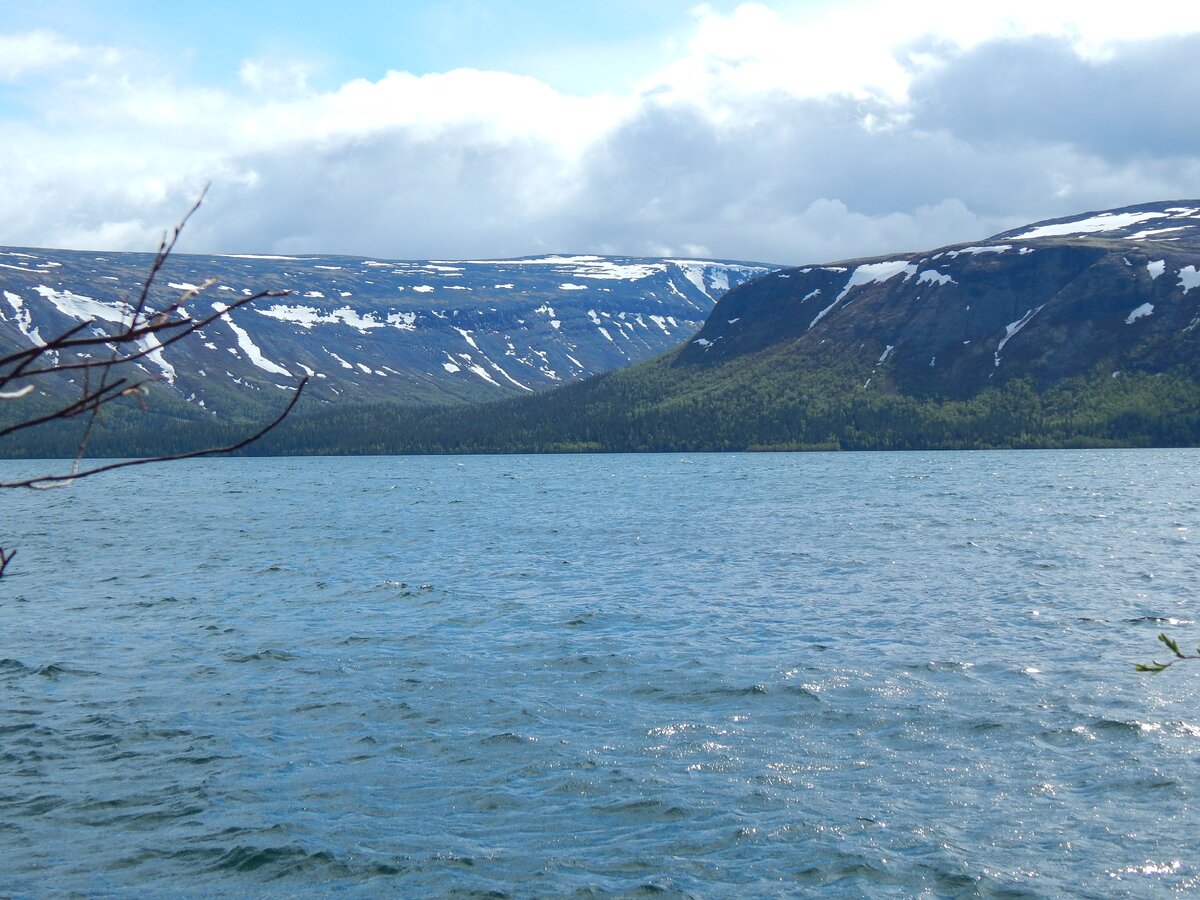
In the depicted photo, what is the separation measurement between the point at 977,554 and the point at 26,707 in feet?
139

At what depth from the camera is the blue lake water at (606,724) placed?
17875 millimetres

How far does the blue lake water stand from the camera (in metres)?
17.9

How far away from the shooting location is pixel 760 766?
22.0m

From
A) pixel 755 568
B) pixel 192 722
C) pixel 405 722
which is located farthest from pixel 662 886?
pixel 755 568

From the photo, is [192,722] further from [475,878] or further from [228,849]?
[475,878]

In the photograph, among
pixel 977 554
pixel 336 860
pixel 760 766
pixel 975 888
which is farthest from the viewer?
pixel 977 554

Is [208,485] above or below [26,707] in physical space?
below

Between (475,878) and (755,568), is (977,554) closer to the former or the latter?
(755,568)

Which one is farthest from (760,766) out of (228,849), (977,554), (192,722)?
(977,554)

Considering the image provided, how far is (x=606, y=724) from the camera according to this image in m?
25.0

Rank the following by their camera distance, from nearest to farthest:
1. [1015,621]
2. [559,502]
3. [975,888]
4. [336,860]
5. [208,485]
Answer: [975,888], [336,860], [1015,621], [559,502], [208,485]

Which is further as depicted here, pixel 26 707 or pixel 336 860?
pixel 26 707

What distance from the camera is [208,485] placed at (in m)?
148

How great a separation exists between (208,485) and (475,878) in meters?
139
